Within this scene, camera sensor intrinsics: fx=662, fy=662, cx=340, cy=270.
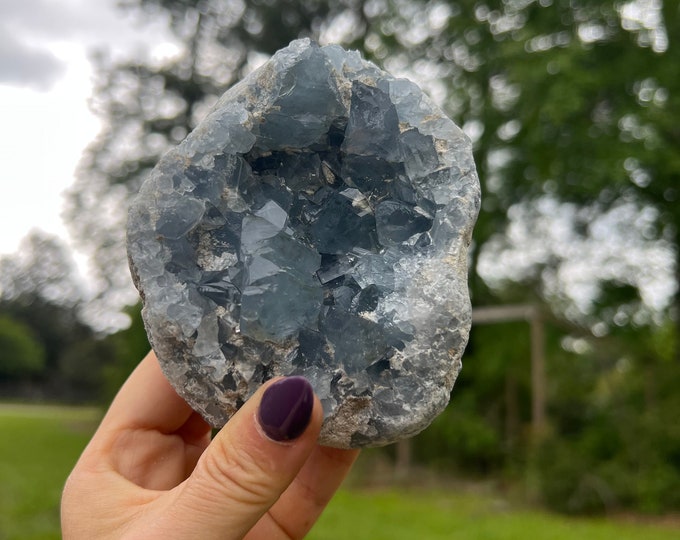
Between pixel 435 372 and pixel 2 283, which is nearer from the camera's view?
pixel 435 372

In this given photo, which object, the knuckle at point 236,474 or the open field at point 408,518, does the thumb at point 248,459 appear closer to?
the knuckle at point 236,474

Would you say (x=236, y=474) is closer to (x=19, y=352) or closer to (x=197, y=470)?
(x=197, y=470)

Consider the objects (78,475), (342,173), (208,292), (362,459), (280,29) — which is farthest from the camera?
(280,29)

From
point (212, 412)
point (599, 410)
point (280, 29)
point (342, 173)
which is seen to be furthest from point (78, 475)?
point (280, 29)

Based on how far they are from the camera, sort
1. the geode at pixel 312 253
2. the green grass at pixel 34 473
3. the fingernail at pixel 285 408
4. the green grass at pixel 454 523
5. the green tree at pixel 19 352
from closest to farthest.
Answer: the fingernail at pixel 285 408
the geode at pixel 312 253
the green grass at pixel 454 523
the green grass at pixel 34 473
the green tree at pixel 19 352

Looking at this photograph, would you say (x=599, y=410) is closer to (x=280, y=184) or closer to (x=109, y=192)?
(x=280, y=184)

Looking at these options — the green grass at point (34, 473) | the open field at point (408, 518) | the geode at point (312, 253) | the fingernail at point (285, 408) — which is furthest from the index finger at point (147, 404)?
the green grass at point (34, 473)
